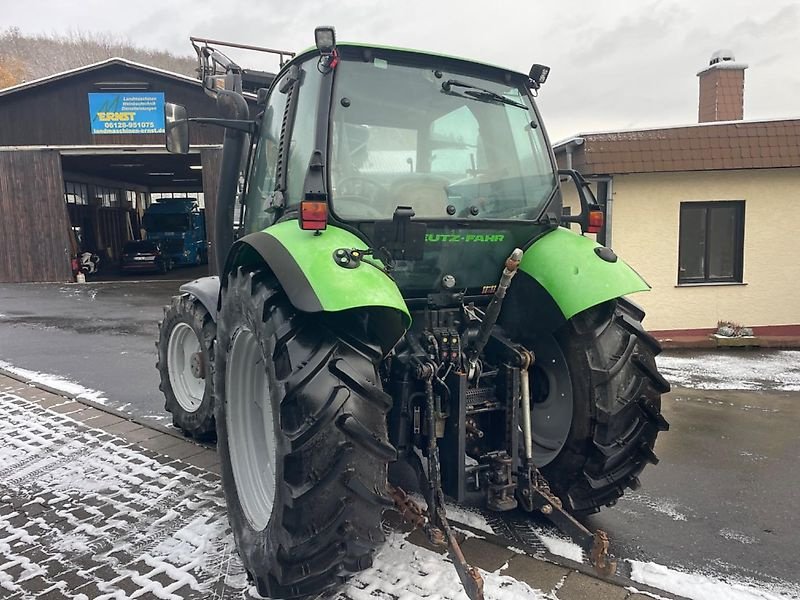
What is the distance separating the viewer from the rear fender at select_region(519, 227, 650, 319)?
9.70ft

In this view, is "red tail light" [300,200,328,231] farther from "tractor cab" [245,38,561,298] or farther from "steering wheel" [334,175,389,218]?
"steering wheel" [334,175,389,218]

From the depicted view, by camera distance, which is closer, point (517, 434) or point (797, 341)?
point (517, 434)

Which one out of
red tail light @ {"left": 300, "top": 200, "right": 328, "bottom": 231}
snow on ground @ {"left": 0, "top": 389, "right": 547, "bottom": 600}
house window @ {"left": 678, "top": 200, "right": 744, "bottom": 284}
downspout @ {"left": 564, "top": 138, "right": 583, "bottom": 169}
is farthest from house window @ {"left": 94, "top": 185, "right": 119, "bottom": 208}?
red tail light @ {"left": 300, "top": 200, "right": 328, "bottom": 231}

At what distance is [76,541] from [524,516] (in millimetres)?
2409

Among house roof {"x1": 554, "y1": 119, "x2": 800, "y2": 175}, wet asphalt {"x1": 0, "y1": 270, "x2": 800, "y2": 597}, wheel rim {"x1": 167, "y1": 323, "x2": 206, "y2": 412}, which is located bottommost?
wet asphalt {"x1": 0, "y1": 270, "x2": 800, "y2": 597}

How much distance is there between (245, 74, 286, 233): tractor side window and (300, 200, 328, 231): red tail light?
0.86 m

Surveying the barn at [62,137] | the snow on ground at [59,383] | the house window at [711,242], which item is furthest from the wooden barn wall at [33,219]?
the house window at [711,242]

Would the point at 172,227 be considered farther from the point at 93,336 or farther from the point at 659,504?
the point at 659,504

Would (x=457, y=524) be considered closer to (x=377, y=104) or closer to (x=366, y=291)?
(x=366, y=291)

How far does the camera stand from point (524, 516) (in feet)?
11.6

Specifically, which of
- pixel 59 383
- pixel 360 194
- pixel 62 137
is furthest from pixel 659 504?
pixel 62 137

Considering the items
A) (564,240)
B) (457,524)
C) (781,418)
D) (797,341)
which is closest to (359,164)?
(564,240)

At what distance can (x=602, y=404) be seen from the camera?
10.1 feet

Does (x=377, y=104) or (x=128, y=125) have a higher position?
(x=128, y=125)
